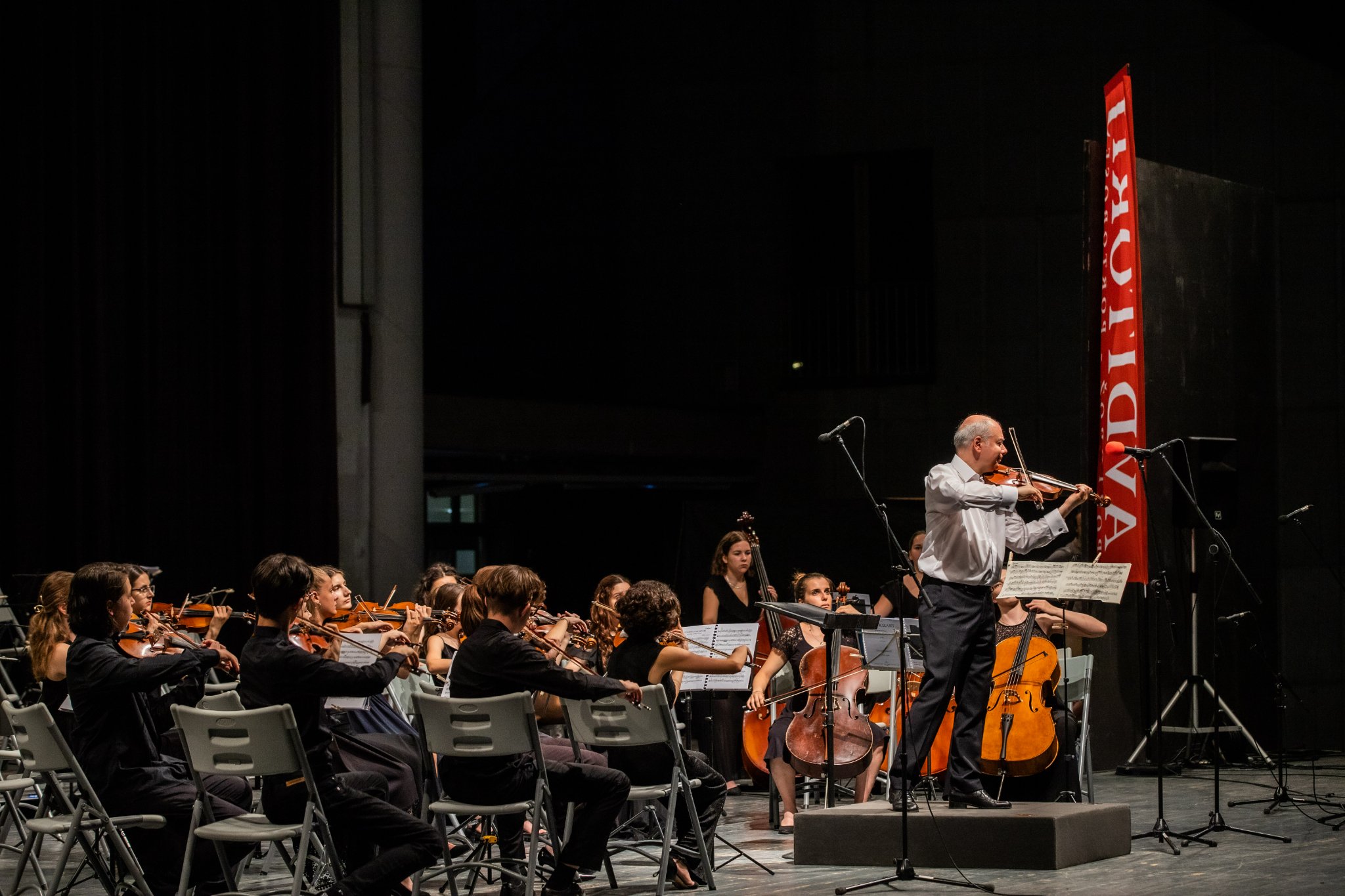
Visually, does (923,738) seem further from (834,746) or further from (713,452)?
(713,452)

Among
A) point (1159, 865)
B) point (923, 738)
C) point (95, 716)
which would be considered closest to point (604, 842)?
point (923, 738)

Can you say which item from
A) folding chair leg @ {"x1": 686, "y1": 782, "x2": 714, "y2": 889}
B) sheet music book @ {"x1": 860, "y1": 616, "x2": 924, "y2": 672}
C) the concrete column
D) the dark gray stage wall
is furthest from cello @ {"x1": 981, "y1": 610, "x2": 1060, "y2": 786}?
the concrete column

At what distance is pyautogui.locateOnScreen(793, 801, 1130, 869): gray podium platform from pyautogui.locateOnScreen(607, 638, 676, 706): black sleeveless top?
84 centimetres

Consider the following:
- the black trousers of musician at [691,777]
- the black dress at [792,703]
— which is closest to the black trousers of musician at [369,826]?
the black trousers of musician at [691,777]

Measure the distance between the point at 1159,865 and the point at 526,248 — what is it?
10.1 meters

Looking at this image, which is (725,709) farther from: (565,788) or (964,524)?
(565,788)

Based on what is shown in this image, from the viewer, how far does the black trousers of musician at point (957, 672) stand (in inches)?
229

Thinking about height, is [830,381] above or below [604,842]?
above

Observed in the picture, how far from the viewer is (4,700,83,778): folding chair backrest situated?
4.87 m

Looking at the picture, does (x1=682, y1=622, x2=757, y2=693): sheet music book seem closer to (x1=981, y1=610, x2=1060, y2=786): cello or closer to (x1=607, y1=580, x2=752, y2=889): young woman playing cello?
(x1=607, y1=580, x2=752, y2=889): young woman playing cello

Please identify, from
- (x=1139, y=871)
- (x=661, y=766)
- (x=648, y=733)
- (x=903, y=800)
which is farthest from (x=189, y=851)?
(x=1139, y=871)

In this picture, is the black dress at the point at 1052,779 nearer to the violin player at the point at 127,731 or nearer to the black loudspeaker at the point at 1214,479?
the black loudspeaker at the point at 1214,479

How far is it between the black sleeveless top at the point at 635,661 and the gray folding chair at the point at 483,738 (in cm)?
72

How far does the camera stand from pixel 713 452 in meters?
13.4
